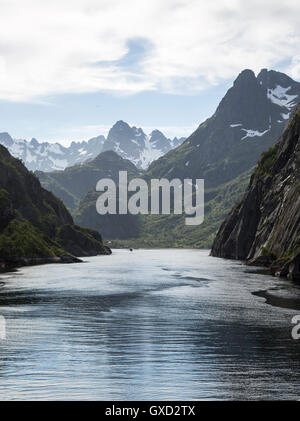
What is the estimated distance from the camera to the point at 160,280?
135750 millimetres

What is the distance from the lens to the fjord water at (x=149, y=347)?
34844 mm

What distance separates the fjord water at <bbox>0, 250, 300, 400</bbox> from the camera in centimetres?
3484

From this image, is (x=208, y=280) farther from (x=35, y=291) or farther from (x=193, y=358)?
(x=193, y=358)

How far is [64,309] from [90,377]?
41.2 m

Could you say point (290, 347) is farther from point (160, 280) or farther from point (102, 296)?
point (160, 280)

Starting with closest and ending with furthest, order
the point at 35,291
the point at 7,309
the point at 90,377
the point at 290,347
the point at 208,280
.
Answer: the point at 90,377
the point at 290,347
the point at 7,309
the point at 35,291
the point at 208,280

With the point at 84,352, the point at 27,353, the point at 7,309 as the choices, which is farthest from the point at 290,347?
the point at 7,309

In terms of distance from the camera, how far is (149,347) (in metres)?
49.0

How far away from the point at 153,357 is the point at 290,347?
14147 mm
